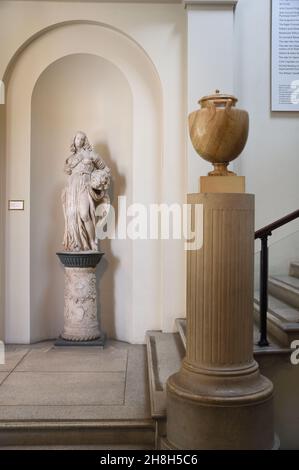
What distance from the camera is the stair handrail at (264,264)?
3186mm

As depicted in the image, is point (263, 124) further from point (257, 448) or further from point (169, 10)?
point (257, 448)

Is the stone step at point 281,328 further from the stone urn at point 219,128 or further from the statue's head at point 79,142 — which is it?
the statue's head at point 79,142

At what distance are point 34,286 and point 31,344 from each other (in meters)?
0.58

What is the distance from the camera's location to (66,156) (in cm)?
499

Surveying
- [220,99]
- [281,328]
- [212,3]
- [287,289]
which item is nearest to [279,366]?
[281,328]

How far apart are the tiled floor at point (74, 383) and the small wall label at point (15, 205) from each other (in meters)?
1.35

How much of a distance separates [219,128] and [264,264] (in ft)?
3.78

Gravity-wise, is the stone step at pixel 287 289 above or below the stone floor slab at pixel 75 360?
above

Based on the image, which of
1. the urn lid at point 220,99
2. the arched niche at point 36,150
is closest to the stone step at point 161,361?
the arched niche at point 36,150

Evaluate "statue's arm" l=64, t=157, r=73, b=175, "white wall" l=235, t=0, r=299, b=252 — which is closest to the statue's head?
"statue's arm" l=64, t=157, r=73, b=175

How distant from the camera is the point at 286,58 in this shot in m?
4.68

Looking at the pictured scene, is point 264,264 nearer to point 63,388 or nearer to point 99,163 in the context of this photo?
point 63,388

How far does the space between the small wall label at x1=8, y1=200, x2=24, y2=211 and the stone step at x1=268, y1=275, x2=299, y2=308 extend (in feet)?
8.49

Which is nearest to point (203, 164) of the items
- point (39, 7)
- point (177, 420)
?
point (39, 7)
